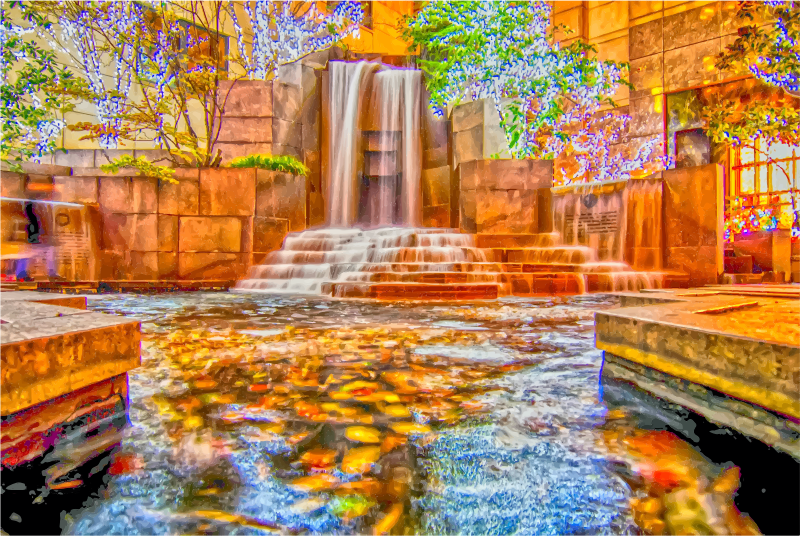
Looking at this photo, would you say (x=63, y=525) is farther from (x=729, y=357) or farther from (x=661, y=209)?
(x=661, y=209)

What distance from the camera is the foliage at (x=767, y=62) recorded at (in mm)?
6316

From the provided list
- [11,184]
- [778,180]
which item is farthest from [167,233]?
[778,180]

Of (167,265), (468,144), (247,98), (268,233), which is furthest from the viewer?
(468,144)

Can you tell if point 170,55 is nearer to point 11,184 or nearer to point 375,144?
point 11,184

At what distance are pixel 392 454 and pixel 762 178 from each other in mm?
18018

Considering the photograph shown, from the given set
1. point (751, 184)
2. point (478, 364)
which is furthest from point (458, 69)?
point (478, 364)

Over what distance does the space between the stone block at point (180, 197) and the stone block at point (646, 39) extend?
52.4 feet

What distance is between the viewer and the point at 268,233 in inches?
397

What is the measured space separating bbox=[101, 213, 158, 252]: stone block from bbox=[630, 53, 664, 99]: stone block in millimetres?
16310

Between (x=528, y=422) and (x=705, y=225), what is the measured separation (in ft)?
28.2

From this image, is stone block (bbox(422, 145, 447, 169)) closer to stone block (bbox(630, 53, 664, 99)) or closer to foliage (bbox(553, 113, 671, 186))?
foliage (bbox(553, 113, 671, 186))

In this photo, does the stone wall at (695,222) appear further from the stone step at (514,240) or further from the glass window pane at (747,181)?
the glass window pane at (747,181)

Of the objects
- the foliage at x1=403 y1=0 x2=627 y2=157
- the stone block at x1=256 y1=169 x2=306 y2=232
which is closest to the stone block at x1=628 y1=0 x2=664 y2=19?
the foliage at x1=403 y1=0 x2=627 y2=157

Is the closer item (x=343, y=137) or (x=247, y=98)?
(x=247, y=98)
